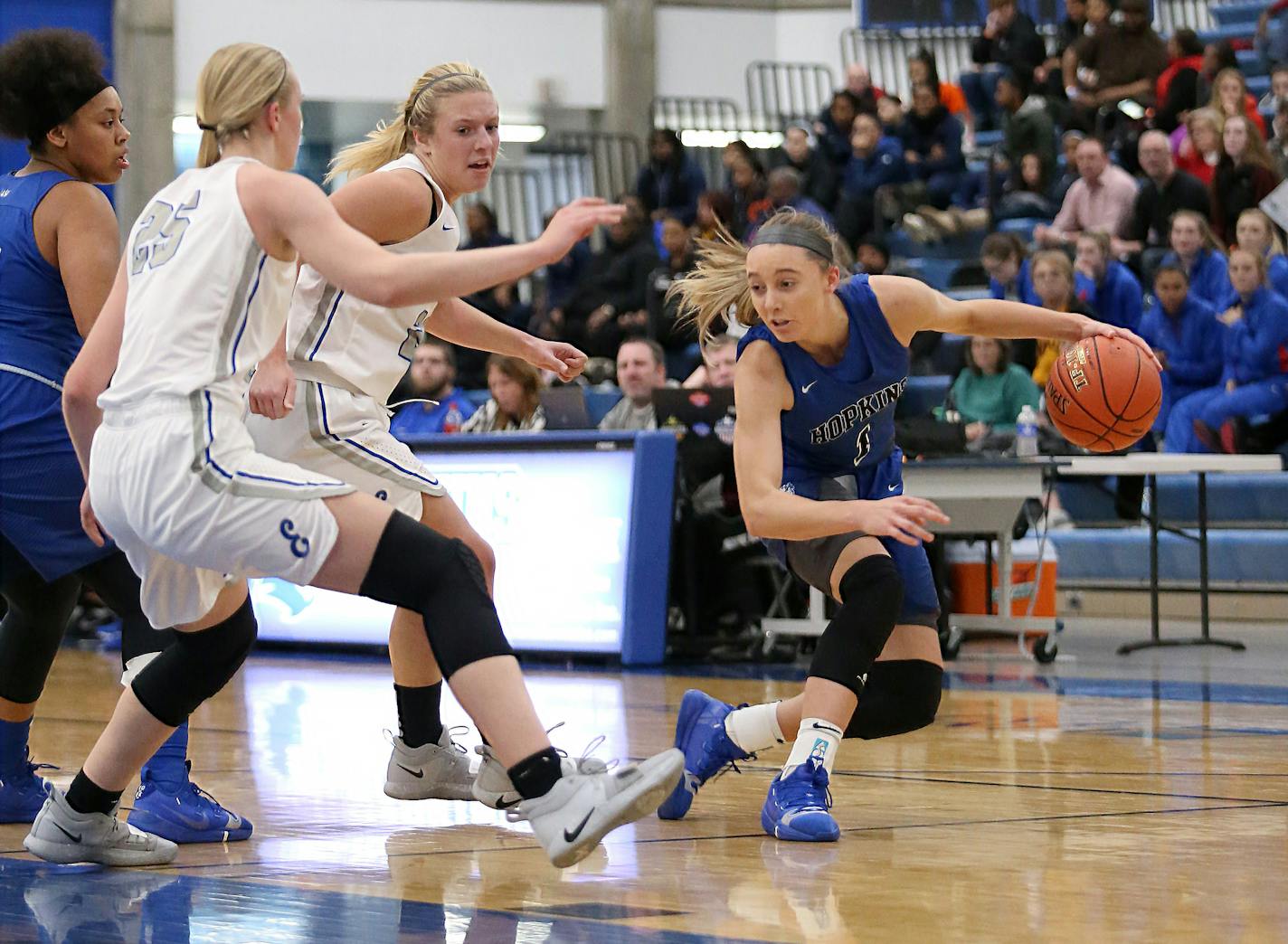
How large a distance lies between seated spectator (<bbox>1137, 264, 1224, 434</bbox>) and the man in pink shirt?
1.43 metres

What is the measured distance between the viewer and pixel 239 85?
127 inches

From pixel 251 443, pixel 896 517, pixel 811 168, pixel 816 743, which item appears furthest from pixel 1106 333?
pixel 811 168

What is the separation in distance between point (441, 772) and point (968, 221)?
1060cm

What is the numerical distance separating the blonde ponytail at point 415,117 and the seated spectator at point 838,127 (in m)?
10.9

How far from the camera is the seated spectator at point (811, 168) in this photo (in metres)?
14.5

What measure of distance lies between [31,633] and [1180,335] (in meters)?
8.45

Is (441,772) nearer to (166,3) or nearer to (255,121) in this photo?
(255,121)

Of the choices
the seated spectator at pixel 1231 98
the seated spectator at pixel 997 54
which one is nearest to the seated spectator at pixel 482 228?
the seated spectator at pixel 997 54

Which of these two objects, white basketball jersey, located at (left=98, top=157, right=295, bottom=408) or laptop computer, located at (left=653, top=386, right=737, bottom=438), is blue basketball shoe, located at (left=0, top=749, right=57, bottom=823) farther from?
laptop computer, located at (left=653, top=386, right=737, bottom=438)

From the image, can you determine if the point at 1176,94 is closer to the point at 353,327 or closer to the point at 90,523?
the point at 353,327

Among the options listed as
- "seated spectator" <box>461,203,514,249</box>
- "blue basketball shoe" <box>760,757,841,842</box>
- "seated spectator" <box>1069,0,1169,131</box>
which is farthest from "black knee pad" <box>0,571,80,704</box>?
"seated spectator" <box>1069,0,1169,131</box>

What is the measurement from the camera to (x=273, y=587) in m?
9.64

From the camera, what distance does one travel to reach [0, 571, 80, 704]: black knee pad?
416 centimetres

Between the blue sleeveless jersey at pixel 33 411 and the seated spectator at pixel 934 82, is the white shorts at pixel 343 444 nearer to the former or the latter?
the blue sleeveless jersey at pixel 33 411
